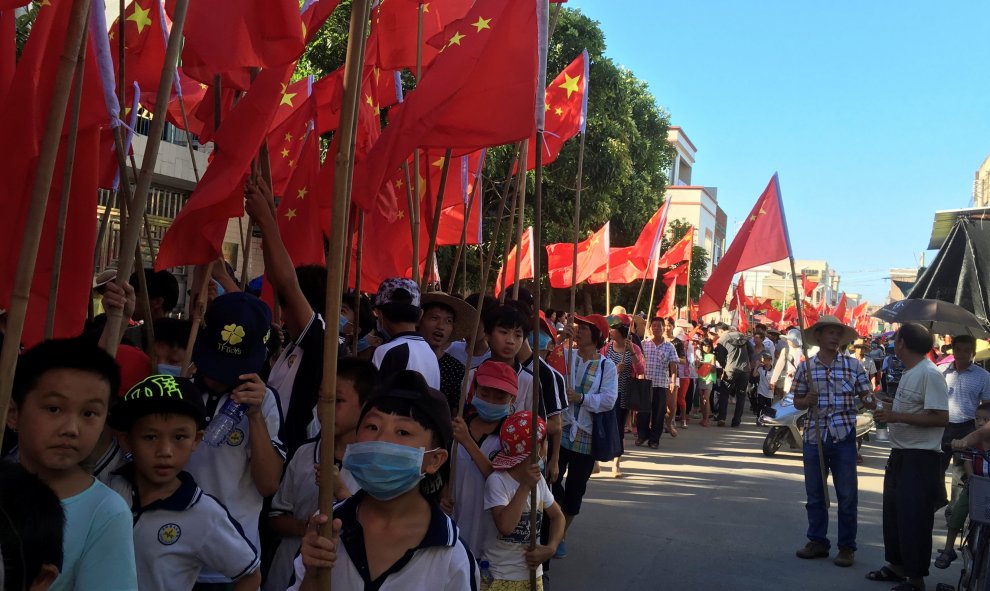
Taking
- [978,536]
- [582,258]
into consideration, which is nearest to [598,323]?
[978,536]

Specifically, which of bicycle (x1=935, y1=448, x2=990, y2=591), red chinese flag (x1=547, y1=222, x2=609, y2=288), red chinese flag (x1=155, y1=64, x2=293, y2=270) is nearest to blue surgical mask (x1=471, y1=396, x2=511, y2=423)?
red chinese flag (x1=155, y1=64, x2=293, y2=270)

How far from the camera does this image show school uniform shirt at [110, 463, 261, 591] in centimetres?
278

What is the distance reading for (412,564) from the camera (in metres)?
2.60

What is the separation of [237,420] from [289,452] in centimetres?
65

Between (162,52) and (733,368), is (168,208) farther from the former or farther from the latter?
(162,52)

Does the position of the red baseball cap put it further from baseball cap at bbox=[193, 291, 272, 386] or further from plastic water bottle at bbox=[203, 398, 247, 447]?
plastic water bottle at bbox=[203, 398, 247, 447]

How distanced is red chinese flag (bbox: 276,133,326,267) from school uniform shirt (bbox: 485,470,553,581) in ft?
6.90

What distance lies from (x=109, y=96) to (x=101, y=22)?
0.30 metres

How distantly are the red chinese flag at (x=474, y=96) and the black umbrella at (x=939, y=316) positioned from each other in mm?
6894

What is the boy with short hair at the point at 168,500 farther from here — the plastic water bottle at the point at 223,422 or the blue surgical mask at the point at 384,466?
the blue surgical mask at the point at 384,466

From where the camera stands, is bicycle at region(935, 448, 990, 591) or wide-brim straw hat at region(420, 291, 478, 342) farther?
bicycle at region(935, 448, 990, 591)

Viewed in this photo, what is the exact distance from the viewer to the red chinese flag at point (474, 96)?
15.1ft

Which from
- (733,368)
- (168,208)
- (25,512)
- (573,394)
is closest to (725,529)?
(573,394)

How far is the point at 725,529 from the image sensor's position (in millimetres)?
8531
